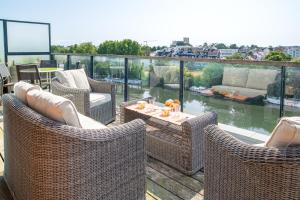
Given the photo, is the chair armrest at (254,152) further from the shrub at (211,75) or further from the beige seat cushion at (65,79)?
the beige seat cushion at (65,79)

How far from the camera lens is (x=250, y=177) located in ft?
4.89

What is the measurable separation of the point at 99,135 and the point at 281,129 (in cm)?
103

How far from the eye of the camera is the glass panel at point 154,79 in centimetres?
465

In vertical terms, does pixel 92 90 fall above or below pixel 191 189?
above

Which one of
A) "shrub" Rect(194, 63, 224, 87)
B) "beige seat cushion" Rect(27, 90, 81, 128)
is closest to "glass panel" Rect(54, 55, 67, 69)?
"shrub" Rect(194, 63, 224, 87)

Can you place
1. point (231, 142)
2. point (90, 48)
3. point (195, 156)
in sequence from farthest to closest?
point (90, 48) → point (195, 156) → point (231, 142)

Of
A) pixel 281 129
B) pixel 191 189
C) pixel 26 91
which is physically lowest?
pixel 191 189

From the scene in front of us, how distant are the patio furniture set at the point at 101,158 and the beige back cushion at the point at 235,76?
2.18m

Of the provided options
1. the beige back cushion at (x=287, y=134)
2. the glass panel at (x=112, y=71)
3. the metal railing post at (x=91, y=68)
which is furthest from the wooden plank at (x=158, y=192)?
the metal railing post at (x=91, y=68)

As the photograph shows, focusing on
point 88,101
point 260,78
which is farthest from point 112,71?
point 260,78

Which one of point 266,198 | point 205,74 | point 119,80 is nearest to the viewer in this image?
point 266,198

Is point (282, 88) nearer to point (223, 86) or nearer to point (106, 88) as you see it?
point (223, 86)

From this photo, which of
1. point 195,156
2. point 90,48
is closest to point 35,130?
point 195,156

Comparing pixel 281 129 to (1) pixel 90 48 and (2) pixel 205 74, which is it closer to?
(2) pixel 205 74
